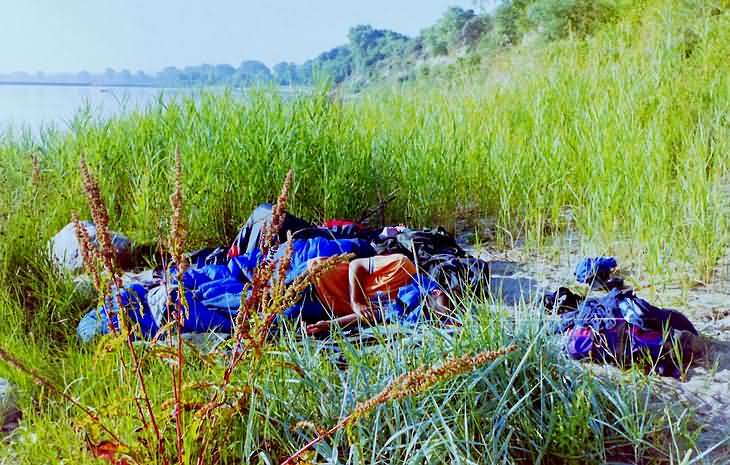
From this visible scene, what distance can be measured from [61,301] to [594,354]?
2.08 meters

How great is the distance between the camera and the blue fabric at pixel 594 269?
2.79 m

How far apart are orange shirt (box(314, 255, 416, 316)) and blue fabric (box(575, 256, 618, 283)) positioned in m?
0.69

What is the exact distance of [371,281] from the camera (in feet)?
9.78

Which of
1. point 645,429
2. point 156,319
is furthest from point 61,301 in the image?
point 645,429

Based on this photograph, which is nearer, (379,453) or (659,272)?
(379,453)

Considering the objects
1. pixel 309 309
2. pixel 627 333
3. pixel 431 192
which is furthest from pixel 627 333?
pixel 431 192

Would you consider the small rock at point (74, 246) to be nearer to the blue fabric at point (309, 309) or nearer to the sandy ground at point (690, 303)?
the blue fabric at point (309, 309)

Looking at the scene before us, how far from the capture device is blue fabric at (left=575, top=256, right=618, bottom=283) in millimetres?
2787

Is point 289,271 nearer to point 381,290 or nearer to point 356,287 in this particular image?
point 356,287

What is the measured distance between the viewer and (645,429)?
173 centimetres

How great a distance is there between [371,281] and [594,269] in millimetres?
911

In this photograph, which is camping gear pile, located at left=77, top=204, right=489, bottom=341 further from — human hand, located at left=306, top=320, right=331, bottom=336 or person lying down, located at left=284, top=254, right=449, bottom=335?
human hand, located at left=306, top=320, right=331, bottom=336

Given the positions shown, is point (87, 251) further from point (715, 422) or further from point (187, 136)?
point (187, 136)

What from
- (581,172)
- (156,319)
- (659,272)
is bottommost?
(156,319)
